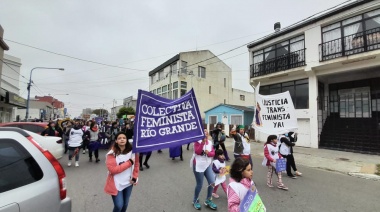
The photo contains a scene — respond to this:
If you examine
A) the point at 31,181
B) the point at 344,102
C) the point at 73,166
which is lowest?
the point at 73,166

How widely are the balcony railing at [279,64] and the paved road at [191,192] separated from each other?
944cm

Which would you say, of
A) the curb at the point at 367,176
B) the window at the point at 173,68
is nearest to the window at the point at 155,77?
the window at the point at 173,68

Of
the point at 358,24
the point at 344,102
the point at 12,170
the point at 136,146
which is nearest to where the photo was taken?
the point at 12,170

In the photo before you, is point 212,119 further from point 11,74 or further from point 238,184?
point 11,74

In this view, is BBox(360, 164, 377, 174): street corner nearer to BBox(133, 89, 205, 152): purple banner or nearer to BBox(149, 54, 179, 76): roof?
BBox(133, 89, 205, 152): purple banner

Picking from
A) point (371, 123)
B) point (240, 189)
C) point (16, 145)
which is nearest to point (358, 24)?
point (371, 123)

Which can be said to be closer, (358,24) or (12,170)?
(12,170)

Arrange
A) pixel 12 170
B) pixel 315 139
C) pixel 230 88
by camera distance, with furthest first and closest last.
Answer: pixel 230 88
pixel 315 139
pixel 12 170

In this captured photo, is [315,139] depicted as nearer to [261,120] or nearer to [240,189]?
[261,120]

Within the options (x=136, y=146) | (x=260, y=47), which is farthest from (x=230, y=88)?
(x=136, y=146)

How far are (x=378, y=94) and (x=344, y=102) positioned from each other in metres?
1.97

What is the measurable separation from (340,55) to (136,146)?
1421cm

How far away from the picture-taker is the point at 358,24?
39.7 ft

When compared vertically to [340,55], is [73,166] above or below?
below
